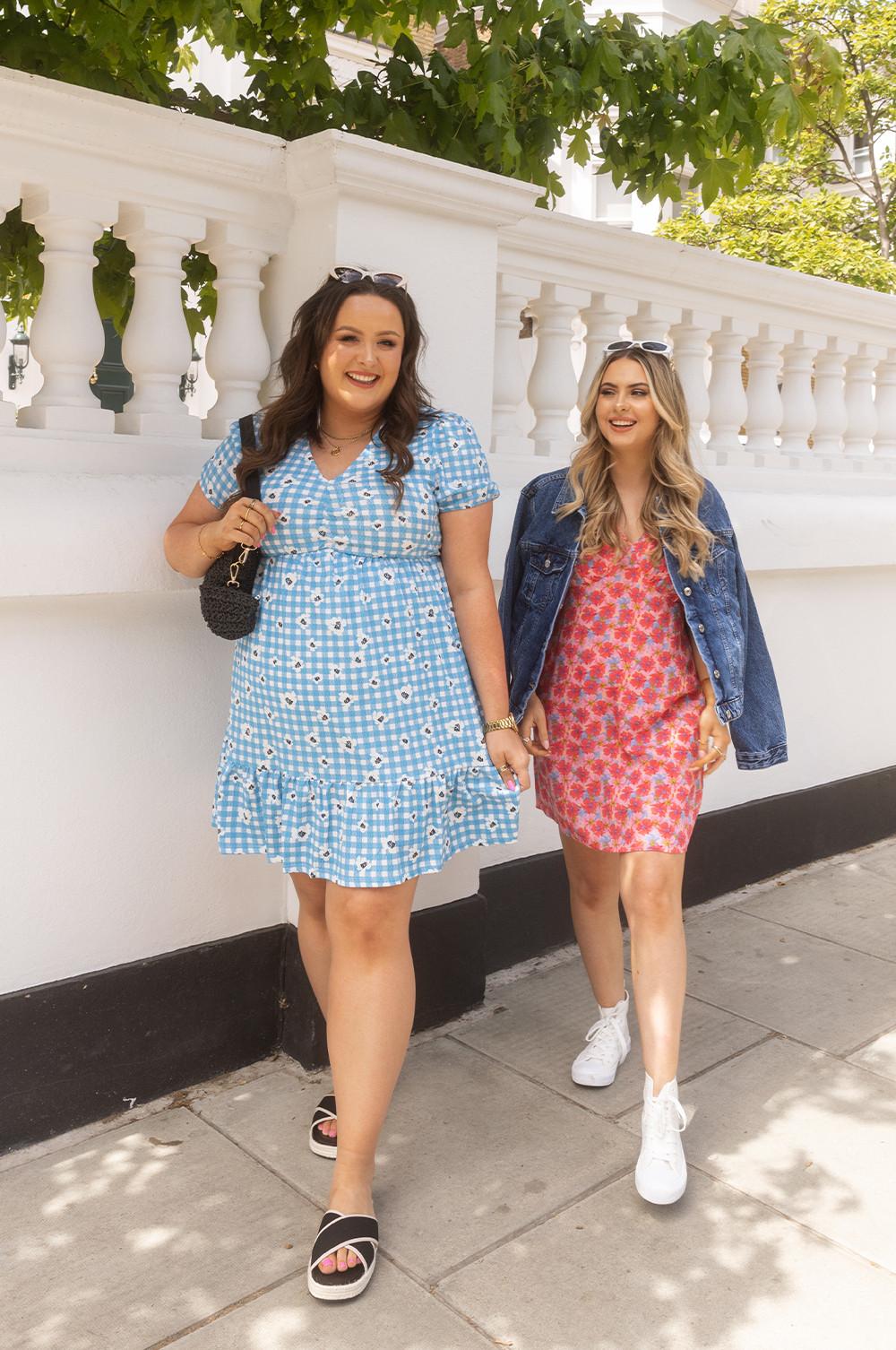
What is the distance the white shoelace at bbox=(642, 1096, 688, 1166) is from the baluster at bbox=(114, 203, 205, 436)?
1.97 metres

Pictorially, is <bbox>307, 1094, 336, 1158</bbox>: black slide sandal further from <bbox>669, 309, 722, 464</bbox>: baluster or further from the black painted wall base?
<bbox>669, 309, 722, 464</bbox>: baluster

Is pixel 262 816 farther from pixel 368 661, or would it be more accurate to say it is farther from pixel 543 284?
pixel 543 284

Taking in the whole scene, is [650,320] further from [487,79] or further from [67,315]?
[67,315]

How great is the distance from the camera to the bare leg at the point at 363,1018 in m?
2.41

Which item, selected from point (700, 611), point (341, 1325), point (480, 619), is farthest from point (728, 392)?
point (341, 1325)

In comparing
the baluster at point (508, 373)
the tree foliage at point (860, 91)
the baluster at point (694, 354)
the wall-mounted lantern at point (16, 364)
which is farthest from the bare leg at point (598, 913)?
the tree foliage at point (860, 91)

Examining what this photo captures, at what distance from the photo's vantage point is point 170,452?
116 inches

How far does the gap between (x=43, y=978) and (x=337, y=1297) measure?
1033 millimetres

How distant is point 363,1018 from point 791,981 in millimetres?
1947

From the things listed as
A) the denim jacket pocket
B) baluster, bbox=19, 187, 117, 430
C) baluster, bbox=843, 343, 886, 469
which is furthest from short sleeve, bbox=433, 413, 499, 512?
baluster, bbox=843, 343, 886, 469

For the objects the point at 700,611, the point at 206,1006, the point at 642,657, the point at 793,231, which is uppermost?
the point at 793,231

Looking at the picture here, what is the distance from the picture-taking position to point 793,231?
1389 cm

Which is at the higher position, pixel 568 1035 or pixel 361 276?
pixel 361 276

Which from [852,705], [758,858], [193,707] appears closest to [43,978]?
[193,707]
